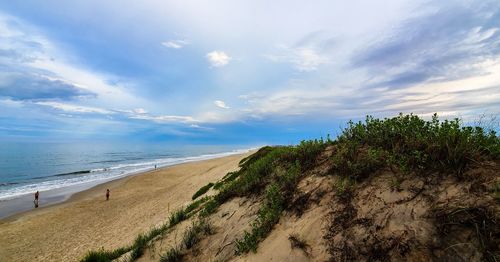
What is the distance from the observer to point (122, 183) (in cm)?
3825

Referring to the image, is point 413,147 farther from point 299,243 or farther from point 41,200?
point 41,200

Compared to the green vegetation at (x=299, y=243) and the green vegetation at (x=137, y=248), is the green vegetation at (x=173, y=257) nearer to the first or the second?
the green vegetation at (x=137, y=248)

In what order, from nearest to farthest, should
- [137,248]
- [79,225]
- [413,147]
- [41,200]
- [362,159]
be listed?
[413,147] < [362,159] < [137,248] < [79,225] < [41,200]

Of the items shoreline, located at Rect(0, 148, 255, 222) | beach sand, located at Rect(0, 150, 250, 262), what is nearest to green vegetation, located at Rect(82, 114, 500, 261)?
beach sand, located at Rect(0, 150, 250, 262)

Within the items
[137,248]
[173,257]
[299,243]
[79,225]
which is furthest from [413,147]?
[79,225]

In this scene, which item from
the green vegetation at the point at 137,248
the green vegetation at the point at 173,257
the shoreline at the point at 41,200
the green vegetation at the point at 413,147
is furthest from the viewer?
the shoreline at the point at 41,200

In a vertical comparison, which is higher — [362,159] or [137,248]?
[362,159]

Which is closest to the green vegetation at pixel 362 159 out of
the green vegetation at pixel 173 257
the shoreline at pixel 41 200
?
the green vegetation at pixel 173 257

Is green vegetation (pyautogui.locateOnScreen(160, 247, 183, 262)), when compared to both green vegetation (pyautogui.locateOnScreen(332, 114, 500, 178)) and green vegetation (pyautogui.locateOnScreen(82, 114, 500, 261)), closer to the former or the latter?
green vegetation (pyautogui.locateOnScreen(82, 114, 500, 261))

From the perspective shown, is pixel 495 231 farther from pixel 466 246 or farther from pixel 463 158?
pixel 463 158

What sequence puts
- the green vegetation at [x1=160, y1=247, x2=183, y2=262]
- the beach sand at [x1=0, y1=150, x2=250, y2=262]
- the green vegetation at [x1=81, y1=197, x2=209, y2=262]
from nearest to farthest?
the green vegetation at [x1=160, y1=247, x2=183, y2=262], the green vegetation at [x1=81, y1=197, x2=209, y2=262], the beach sand at [x1=0, y1=150, x2=250, y2=262]

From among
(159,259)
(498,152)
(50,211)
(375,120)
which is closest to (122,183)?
(50,211)

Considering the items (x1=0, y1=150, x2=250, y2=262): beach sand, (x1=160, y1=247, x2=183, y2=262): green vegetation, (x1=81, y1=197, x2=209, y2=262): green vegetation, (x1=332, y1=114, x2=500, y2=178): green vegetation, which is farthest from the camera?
(x1=0, y1=150, x2=250, y2=262): beach sand

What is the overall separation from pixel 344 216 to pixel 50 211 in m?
28.0
